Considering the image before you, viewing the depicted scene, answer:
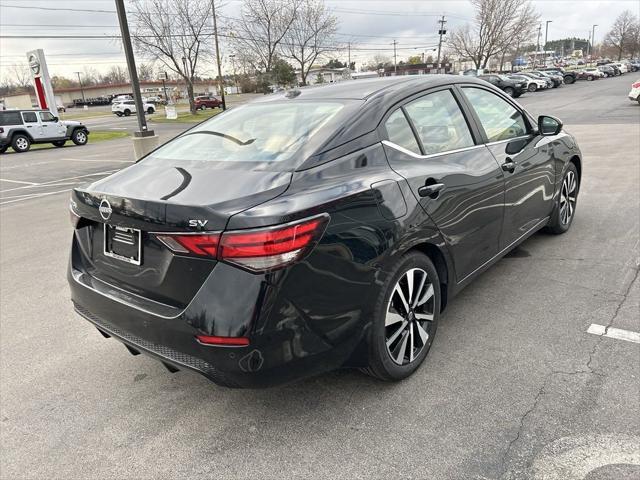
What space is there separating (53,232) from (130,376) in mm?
4777

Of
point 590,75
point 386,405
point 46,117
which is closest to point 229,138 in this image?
point 386,405

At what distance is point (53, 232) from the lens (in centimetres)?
704

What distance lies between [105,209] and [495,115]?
9.60 ft

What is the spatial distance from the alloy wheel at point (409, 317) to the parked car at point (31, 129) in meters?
23.2

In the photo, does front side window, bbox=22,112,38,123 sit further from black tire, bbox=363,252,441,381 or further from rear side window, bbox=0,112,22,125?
black tire, bbox=363,252,441,381

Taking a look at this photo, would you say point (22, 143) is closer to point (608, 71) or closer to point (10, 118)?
point (10, 118)

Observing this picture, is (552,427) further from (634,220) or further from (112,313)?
(634,220)

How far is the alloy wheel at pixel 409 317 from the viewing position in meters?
2.70

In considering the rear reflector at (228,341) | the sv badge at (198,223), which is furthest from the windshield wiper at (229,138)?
the rear reflector at (228,341)

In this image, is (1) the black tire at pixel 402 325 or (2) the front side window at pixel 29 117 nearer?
(1) the black tire at pixel 402 325

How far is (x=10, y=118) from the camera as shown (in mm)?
21250

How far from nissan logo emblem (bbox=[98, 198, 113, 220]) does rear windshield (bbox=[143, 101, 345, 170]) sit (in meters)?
0.53

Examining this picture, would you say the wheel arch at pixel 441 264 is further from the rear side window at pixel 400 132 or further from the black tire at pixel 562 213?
the black tire at pixel 562 213

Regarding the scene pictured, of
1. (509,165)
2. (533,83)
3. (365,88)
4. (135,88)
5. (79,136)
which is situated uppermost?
(135,88)
